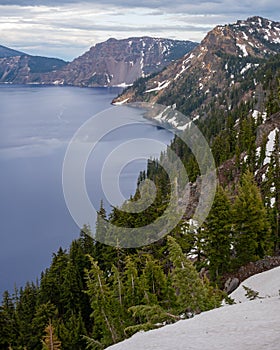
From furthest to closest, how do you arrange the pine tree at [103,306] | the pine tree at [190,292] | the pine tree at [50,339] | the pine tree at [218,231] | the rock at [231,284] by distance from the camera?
the pine tree at [218,231]
the rock at [231,284]
the pine tree at [103,306]
the pine tree at [190,292]
the pine tree at [50,339]

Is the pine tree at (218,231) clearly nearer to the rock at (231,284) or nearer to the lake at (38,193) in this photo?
the rock at (231,284)

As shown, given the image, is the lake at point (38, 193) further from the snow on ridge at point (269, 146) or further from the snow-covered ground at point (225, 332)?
the snow-covered ground at point (225, 332)

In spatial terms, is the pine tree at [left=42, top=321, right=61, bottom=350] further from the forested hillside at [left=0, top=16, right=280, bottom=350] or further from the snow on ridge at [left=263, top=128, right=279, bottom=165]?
the snow on ridge at [left=263, top=128, right=279, bottom=165]

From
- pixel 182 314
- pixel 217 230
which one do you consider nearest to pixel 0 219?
pixel 217 230

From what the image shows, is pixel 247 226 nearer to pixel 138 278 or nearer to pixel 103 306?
pixel 138 278

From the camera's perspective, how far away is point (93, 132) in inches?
6845

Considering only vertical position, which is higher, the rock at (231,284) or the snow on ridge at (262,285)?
the snow on ridge at (262,285)

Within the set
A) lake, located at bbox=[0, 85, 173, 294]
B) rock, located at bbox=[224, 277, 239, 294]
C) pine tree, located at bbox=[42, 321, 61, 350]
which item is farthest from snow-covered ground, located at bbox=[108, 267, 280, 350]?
lake, located at bbox=[0, 85, 173, 294]

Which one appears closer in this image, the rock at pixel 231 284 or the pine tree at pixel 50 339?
the pine tree at pixel 50 339

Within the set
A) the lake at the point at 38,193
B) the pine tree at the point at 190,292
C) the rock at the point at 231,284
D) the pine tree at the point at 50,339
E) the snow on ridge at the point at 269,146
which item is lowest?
the lake at the point at 38,193

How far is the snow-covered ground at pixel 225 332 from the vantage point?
50.2 feet

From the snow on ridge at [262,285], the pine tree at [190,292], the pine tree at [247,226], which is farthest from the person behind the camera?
the pine tree at [247,226]

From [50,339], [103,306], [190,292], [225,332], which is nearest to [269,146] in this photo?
[103,306]

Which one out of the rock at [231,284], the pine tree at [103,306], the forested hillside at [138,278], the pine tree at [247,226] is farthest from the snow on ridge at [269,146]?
the pine tree at [103,306]
